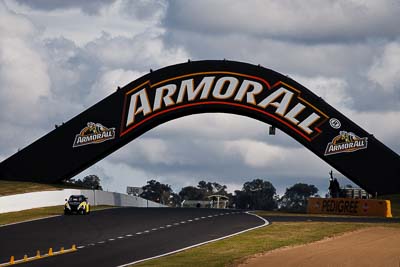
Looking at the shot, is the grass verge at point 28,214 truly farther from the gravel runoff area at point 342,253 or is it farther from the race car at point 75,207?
the gravel runoff area at point 342,253

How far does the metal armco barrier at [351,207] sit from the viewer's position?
196 feet

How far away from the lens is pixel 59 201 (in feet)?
224

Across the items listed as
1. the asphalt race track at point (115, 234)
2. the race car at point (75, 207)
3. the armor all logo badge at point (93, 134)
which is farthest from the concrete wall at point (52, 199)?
the asphalt race track at point (115, 234)

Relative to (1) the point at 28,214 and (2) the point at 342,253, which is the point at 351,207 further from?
(2) the point at 342,253

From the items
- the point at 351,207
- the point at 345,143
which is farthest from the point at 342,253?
the point at 345,143

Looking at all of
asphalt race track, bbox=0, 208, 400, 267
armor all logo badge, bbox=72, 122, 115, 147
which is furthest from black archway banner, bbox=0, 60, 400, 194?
asphalt race track, bbox=0, 208, 400, 267

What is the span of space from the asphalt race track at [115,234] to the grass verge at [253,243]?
118 cm

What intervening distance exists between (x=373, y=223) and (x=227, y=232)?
33.8ft

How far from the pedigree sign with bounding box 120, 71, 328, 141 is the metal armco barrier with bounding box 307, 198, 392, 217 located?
8.95 m

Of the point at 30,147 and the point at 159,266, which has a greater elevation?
the point at 30,147

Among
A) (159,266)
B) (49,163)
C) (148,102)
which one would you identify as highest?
(148,102)

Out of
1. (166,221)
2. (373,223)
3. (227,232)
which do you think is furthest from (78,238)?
(373,223)

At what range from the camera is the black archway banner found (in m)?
69.8

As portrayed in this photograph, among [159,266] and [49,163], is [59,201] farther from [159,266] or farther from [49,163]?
[159,266]
